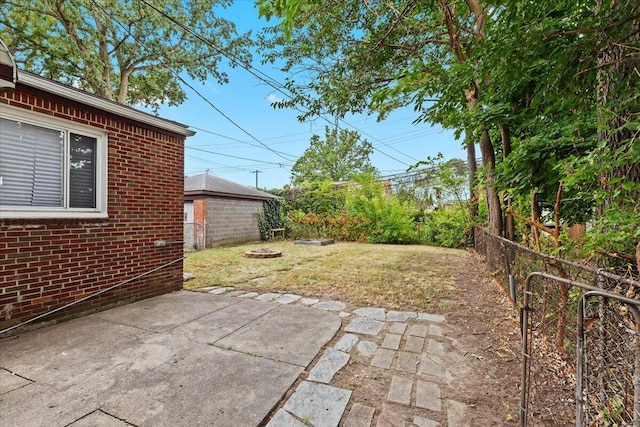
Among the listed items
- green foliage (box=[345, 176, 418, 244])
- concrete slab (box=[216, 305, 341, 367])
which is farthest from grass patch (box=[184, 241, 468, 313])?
green foliage (box=[345, 176, 418, 244])

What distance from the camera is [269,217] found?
1392 centimetres

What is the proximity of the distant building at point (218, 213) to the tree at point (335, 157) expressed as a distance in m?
13.7

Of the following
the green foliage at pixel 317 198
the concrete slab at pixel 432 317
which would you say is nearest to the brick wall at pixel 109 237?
the concrete slab at pixel 432 317

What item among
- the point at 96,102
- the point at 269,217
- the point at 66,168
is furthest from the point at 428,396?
the point at 269,217

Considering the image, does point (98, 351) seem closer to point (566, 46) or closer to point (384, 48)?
point (566, 46)

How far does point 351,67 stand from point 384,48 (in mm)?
667

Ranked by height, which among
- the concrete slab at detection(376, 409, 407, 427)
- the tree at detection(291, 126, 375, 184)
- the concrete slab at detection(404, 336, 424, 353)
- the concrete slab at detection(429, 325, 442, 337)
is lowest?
the concrete slab at detection(376, 409, 407, 427)

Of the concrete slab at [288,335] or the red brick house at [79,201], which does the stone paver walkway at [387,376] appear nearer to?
the concrete slab at [288,335]

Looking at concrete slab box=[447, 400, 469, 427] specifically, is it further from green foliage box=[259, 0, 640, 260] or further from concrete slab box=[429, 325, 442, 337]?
green foliage box=[259, 0, 640, 260]

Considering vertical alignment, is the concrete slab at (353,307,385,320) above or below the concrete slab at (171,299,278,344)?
below

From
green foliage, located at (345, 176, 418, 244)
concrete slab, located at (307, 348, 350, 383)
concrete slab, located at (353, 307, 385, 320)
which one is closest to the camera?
concrete slab, located at (307, 348, 350, 383)

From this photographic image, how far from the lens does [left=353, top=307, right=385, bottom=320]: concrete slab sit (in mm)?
3535

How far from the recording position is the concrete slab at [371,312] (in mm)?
3535

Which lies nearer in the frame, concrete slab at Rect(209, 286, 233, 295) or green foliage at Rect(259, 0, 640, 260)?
green foliage at Rect(259, 0, 640, 260)
